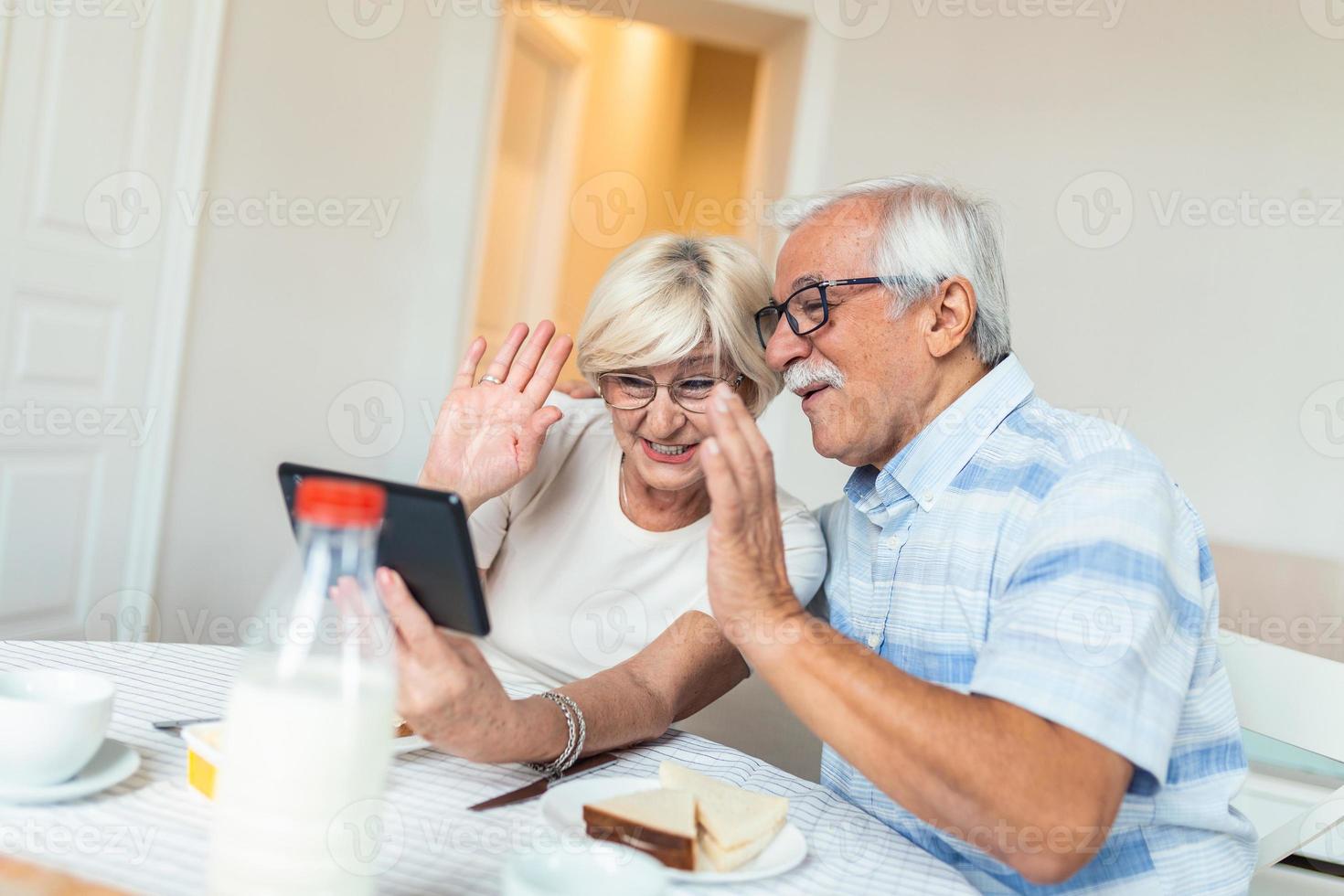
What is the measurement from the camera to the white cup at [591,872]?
76 centimetres

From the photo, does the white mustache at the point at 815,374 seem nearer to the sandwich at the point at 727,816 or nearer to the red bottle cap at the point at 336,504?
the sandwich at the point at 727,816

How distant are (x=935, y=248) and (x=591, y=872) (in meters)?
1.05

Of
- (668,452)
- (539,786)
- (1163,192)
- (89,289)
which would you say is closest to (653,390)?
(668,452)

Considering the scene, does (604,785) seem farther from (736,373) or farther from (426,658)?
(736,373)

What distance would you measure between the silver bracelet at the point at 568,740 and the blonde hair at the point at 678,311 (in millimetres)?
656

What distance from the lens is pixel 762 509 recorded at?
1.09 metres

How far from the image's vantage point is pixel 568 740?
120 cm

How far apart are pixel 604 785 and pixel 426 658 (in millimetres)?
271

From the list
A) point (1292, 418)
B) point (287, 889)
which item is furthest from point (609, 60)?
point (287, 889)

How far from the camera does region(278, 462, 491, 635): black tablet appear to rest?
0.86 metres

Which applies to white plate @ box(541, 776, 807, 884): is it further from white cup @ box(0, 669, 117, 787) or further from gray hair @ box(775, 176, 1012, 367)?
gray hair @ box(775, 176, 1012, 367)

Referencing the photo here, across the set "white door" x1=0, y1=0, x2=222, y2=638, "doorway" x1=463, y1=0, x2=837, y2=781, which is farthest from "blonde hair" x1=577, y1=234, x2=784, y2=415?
"white door" x1=0, y1=0, x2=222, y2=638

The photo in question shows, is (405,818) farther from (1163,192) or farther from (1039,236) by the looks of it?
(1163,192)

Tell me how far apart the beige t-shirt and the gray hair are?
0.39 meters
